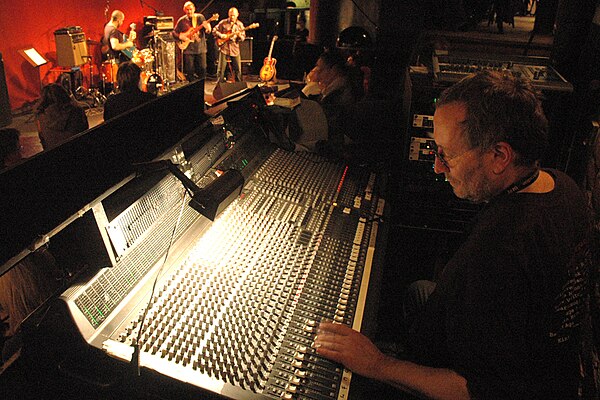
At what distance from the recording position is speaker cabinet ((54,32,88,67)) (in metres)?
7.89

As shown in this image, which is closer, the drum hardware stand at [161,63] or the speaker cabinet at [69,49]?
the speaker cabinet at [69,49]

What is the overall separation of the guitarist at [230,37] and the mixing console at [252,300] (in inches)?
322

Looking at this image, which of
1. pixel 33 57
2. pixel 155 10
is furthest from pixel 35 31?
pixel 155 10

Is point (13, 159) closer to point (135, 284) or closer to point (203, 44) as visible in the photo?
point (135, 284)

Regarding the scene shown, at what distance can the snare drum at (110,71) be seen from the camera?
28.8 feet

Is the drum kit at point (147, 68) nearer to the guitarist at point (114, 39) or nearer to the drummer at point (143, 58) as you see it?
the drummer at point (143, 58)

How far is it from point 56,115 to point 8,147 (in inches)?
27.0

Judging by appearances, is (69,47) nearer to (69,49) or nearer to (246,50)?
(69,49)

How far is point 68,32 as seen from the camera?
7.87 meters

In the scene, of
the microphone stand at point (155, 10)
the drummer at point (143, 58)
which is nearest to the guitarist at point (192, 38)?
the drummer at point (143, 58)

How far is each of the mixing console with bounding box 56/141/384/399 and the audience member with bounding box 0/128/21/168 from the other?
7.74 ft

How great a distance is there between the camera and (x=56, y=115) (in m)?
4.35

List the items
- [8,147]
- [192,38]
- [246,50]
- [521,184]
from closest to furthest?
[521,184] → [8,147] → [192,38] → [246,50]

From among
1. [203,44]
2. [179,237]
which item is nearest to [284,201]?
[179,237]
